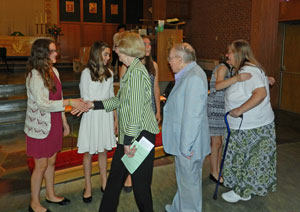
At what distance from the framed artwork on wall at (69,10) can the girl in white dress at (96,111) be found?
11885 millimetres

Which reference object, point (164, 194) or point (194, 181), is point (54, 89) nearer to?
point (194, 181)

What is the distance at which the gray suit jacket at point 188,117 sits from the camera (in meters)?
2.18

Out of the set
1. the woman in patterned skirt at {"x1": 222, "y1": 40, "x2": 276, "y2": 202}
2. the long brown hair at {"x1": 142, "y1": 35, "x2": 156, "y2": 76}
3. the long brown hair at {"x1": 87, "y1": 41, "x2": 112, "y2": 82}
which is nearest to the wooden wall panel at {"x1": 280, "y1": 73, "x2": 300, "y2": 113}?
the woman in patterned skirt at {"x1": 222, "y1": 40, "x2": 276, "y2": 202}

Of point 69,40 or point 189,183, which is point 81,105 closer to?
point 189,183

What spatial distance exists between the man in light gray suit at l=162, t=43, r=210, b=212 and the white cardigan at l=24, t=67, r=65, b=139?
0.97 metres

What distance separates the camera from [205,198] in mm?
3039

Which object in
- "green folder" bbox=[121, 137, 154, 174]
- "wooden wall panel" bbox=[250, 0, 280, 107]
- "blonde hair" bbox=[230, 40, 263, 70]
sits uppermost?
"wooden wall panel" bbox=[250, 0, 280, 107]

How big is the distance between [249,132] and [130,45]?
59.6 inches

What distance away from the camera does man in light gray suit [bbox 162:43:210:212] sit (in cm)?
218

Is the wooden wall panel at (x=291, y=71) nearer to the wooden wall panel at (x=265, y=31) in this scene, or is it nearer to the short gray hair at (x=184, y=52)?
the wooden wall panel at (x=265, y=31)

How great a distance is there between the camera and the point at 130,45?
201 centimetres

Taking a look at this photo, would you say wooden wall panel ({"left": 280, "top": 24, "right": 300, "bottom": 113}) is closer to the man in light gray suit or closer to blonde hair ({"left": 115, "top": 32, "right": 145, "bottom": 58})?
the man in light gray suit

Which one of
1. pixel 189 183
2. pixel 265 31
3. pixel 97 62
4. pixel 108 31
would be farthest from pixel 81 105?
pixel 108 31

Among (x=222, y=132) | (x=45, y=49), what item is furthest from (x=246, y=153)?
(x=45, y=49)
